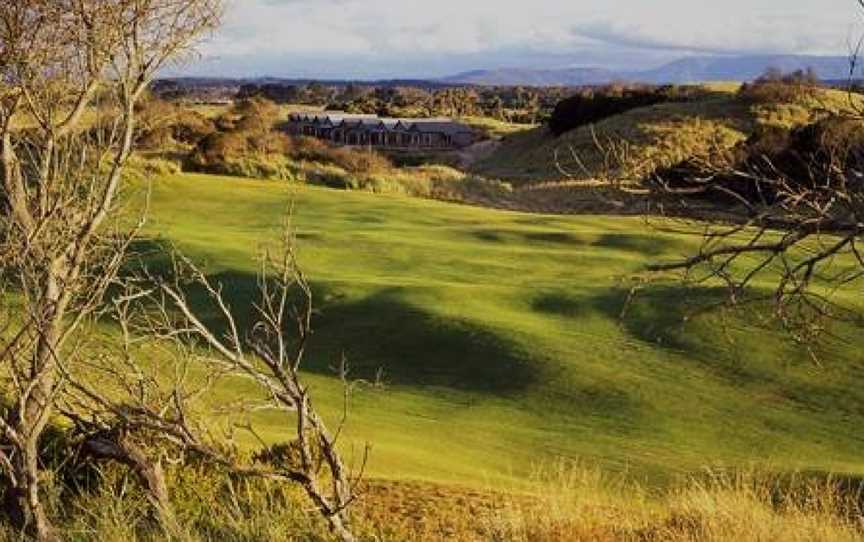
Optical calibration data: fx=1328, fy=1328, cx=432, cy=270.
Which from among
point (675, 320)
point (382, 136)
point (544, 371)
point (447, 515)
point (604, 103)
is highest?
point (604, 103)

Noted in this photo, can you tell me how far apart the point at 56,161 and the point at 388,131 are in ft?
269

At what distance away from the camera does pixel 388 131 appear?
8925 centimetres

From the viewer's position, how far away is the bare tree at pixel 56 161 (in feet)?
24.2

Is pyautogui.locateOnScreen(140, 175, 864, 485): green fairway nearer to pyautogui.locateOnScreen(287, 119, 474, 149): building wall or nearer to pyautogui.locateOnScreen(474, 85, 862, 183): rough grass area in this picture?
pyautogui.locateOnScreen(474, 85, 862, 183): rough grass area

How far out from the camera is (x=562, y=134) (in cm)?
7312

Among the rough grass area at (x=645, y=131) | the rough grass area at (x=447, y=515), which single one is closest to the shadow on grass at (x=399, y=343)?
the rough grass area at (x=447, y=515)

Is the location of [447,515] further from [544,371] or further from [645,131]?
[645,131]

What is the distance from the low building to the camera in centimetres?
8844

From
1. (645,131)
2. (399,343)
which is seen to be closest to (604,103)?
(645,131)

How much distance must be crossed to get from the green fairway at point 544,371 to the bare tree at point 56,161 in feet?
4.85

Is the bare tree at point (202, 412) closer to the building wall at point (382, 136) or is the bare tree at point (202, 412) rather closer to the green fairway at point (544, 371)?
the green fairway at point (544, 371)

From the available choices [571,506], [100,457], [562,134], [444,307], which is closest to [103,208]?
[100,457]

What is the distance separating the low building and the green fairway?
63.7 metres

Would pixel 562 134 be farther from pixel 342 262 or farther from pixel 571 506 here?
pixel 571 506
